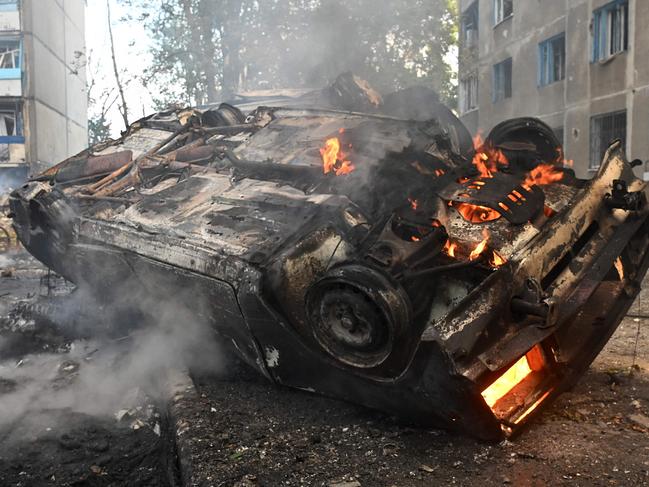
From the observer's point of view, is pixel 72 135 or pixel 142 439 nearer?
pixel 142 439

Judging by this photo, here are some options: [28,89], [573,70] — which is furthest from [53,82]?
[573,70]

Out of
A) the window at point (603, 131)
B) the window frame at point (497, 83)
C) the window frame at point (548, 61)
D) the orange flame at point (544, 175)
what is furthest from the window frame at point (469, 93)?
the orange flame at point (544, 175)

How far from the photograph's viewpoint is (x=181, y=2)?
20562mm

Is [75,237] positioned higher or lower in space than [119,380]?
higher

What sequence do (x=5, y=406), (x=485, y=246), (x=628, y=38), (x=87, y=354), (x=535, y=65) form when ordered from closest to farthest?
(x=485, y=246)
(x=5, y=406)
(x=87, y=354)
(x=628, y=38)
(x=535, y=65)

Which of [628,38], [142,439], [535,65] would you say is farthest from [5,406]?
[535,65]

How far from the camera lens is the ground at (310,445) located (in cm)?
289

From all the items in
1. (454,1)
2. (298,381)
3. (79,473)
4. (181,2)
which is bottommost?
(79,473)

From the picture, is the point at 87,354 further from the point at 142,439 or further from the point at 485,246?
the point at 485,246

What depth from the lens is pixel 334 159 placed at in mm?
4055

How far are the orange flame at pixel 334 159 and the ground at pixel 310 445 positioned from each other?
147 cm

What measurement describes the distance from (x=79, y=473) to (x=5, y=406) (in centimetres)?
115

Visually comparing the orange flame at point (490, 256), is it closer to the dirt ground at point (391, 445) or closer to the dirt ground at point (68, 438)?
the dirt ground at point (391, 445)

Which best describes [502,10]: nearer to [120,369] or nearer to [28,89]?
[120,369]
